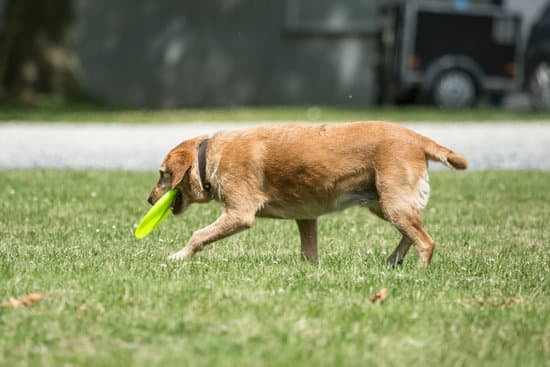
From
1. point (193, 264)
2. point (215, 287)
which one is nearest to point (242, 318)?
point (215, 287)

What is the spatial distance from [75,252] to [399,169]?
222 centimetres

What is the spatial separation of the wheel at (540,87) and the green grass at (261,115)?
1075 millimetres

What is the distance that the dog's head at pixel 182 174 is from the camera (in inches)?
253

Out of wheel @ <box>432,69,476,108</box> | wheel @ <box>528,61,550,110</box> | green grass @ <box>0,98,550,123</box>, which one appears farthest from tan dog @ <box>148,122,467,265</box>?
wheel @ <box>528,61,550,110</box>

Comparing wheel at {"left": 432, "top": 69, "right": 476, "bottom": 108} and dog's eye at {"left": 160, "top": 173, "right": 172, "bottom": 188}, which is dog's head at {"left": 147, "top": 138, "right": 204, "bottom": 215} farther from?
wheel at {"left": 432, "top": 69, "right": 476, "bottom": 108}

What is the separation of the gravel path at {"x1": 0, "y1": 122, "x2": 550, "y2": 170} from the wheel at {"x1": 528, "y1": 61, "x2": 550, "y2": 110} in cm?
376

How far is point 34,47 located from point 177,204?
15.8 metres

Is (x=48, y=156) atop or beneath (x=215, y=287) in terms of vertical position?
beneath

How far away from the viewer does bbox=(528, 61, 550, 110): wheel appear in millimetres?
20703

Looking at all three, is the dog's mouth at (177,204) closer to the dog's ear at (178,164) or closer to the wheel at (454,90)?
the dog's ear at (178,164)

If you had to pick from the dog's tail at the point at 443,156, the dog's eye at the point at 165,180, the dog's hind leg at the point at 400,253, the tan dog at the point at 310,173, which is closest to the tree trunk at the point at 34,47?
the dog's eye at the point at 165,180

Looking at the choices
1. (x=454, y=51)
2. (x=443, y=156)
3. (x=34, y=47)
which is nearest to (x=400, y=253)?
(x=443, y=156)

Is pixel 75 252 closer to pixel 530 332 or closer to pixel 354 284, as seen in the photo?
pixel 354 284

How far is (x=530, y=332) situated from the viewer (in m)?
4.59
